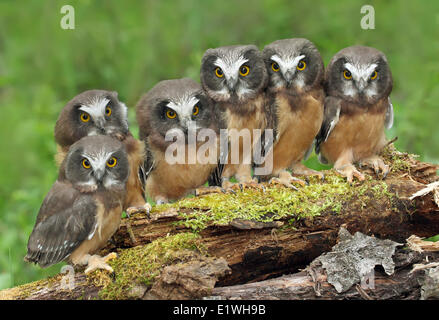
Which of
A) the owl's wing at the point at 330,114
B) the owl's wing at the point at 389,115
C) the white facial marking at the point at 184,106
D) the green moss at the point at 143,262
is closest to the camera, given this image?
the green moss at the point at 143,262

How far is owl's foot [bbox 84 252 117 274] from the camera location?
4.84 metres

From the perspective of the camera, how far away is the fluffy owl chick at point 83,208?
499 cm

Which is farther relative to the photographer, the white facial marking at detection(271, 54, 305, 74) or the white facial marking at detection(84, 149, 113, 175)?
the white facial marking at detection(271, 54, 305, 74)

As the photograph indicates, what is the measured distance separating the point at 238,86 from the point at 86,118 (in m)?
1.61

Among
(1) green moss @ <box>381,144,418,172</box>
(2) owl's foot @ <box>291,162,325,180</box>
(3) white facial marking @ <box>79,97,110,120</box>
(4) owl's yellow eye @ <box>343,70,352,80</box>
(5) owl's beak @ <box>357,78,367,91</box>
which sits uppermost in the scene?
(4) owl's yellow eye @ <box>343,70,352,80</box>

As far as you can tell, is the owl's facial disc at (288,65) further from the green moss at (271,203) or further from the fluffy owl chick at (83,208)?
the fluffy owl chick at (83,208)

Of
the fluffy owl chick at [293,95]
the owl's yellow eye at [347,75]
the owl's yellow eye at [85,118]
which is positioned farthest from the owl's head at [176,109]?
the owl's yellow eye at [347,75]

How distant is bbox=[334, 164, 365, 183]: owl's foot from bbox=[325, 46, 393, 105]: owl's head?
0.72m

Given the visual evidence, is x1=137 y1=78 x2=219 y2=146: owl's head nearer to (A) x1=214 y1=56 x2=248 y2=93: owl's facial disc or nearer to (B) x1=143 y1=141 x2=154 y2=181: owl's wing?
(B) x1=143 y1=141 x2=154 y2=181: owl's wing

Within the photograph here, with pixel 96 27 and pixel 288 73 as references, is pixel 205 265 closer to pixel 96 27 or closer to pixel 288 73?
pixel 288 73

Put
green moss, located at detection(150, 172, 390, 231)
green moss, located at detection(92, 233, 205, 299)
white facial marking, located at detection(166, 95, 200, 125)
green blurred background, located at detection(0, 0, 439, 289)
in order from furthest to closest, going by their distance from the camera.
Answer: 1. green blurred background, located at detection(0, 0, 439, 289)
2. white facial marking, located at detection(166, 95, 200, 125)
3. green moss, located at detection(150, 172, 390, 231)
4. green moss, located at detection(92, 233, 205, 299)

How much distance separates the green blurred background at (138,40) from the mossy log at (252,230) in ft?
13.9

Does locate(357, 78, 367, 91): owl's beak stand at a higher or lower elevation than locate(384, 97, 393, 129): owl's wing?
higher

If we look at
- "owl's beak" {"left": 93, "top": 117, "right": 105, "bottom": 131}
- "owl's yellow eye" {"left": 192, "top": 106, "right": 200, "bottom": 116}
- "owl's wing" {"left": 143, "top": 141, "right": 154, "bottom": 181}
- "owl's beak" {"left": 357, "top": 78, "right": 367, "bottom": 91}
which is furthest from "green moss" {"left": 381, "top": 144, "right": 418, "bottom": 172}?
"owl's beak" {"left": 93, "top": 117, "right": 105, "bottom": 131}
